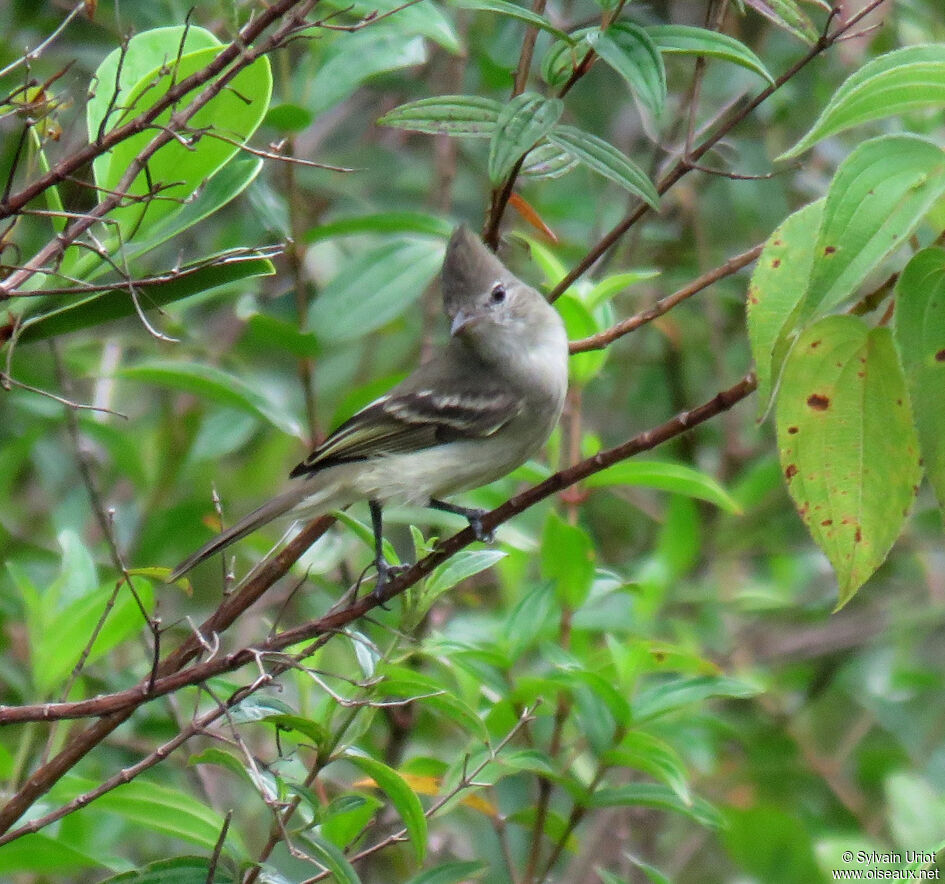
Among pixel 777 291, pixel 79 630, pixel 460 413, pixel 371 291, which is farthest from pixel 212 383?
pixel 777 291

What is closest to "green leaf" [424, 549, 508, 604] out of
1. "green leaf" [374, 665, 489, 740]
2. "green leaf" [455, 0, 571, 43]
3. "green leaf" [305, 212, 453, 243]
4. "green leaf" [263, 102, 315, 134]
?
"green leaf" [374, 665, 489, 740]

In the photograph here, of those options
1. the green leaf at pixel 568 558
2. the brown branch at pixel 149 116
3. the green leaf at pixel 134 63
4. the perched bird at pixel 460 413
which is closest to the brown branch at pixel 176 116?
the brown branch at pixel 149 116

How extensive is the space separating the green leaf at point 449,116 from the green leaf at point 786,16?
487 mm

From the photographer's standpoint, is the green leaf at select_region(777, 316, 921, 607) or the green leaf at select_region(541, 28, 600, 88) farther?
the green leaf at select_region(541, 28, 600, 88)

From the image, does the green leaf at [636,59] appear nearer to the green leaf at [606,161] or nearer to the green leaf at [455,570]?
the green leaf at [606,161]

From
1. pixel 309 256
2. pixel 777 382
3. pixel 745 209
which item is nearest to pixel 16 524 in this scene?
pixel 309 256

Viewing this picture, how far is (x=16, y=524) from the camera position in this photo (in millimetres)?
4219

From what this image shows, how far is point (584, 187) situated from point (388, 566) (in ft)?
9.46

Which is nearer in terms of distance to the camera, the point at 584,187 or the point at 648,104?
the point at 648,104

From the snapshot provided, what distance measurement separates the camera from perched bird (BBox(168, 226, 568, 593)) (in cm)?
308

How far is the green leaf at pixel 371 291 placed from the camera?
312 centimetres

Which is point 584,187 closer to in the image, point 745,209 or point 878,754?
point 745,209

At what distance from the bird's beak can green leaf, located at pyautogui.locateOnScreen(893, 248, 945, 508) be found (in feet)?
6.35

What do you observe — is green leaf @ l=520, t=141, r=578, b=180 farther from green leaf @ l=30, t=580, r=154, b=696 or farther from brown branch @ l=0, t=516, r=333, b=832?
green leaf @ l=30, t=580, r=154, b=696
